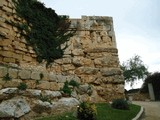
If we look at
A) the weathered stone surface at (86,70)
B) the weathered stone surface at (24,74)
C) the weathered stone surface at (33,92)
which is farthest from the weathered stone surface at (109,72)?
the weathered stone surface at (24,74)

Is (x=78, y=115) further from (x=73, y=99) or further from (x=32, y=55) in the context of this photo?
(x=32, y=55)

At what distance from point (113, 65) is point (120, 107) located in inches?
102

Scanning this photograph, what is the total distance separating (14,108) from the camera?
7.24m

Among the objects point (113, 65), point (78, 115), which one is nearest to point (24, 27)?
point (78, 115)

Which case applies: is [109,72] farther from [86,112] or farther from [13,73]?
[13,73]

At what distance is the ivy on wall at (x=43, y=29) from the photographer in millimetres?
10047

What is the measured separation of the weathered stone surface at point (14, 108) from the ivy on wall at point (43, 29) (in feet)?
9.94

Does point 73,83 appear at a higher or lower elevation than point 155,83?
lower

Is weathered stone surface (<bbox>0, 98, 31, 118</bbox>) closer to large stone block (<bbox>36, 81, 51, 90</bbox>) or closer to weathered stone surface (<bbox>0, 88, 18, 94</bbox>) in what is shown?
weathered stone surface (<bbox>0, 88, 18, 94</bbox>)

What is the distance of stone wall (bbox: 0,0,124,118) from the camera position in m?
9.32

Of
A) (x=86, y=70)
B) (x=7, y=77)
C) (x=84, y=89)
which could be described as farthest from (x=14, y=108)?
(x=86, y=70)

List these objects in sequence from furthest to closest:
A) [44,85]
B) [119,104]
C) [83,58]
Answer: [83,58], [119,104], [44,85]

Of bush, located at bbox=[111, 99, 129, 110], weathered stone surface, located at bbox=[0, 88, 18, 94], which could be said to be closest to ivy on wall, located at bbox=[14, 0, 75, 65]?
weathered stone surface, located at bbox=[0, 88, 18, 94]

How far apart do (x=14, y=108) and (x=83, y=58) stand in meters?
5.72
